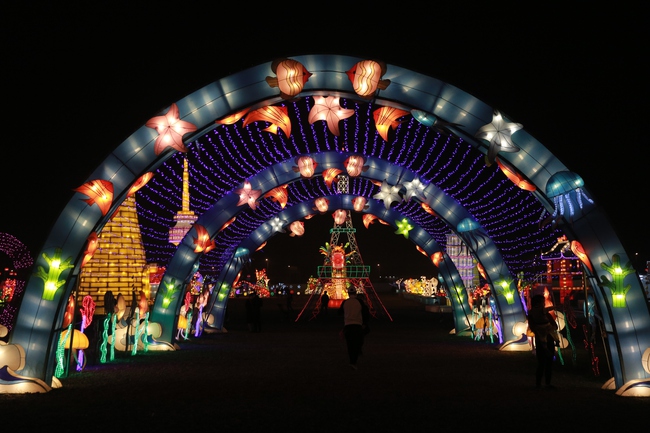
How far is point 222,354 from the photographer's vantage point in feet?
49.8

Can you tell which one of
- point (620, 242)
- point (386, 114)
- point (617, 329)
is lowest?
point (617, 329)

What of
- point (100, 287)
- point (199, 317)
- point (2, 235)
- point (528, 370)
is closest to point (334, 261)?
point (100, 287)

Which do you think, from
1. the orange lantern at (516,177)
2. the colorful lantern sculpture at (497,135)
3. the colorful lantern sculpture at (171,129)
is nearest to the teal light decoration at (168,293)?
the colorful lantern sculpture at (171,129)

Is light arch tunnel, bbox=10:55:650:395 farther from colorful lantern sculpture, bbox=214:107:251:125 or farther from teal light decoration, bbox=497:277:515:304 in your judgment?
teal light decoration, bbox=497:277:515:304

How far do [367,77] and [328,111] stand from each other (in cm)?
143

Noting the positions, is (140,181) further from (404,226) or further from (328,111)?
(404,226)

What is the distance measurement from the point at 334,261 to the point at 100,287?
49.5 ft

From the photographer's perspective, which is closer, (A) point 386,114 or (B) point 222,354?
(A) point 386,114

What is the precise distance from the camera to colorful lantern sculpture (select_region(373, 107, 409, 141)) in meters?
11.3

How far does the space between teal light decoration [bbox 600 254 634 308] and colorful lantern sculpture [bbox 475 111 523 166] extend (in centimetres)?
205

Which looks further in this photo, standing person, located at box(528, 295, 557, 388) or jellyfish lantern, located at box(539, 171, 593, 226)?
standing person, located at box(528, 295, 557, 388)

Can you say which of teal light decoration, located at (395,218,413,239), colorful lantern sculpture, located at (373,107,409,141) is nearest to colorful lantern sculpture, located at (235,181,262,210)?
teal light decoration, located at (395,218,413,239)

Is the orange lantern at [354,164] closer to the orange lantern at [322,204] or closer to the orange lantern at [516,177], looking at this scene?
the orange lantern at [322,204]

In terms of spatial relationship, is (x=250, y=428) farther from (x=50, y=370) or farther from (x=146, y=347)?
(x=146, y=347)
